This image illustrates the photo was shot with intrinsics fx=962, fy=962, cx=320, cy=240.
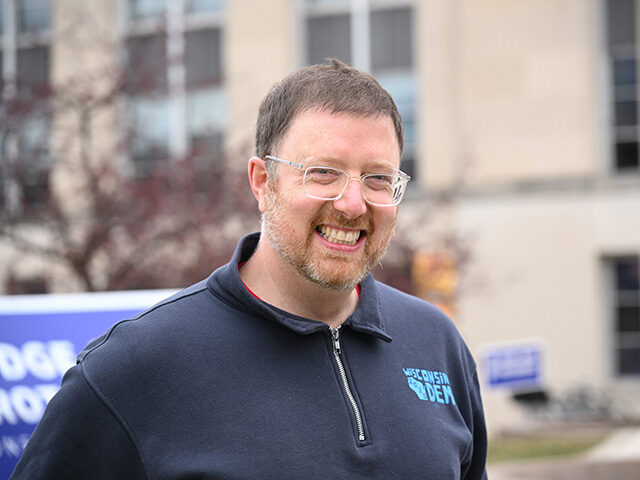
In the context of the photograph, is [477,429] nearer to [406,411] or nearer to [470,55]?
[406,411]

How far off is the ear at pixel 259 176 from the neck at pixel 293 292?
0.11 metres

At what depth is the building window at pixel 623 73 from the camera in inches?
724

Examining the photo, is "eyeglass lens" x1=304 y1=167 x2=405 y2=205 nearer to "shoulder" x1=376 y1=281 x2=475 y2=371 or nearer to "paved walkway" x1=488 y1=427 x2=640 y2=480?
"shoulder" x1=376 y1=281 x2=475 y2=371

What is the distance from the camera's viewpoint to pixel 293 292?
2.49m

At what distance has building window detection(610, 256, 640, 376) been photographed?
18469mm

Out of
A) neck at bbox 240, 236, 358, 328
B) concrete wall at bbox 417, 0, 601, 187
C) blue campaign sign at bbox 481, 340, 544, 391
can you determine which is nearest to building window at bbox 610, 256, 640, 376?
concrete wall at bbox 417, 0, 601, 187

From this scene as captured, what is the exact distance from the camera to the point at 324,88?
2.43 m

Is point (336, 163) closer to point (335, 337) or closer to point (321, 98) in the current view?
point (321, 98)

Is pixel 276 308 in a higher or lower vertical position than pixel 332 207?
lower

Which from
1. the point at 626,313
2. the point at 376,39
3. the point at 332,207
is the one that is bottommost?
the point at 626,313

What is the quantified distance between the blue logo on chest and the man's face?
0.31 metres

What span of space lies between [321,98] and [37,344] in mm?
2227

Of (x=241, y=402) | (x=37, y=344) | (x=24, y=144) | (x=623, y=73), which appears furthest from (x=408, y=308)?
(x=623, y=73)

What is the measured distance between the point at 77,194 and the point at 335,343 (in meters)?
6.48
